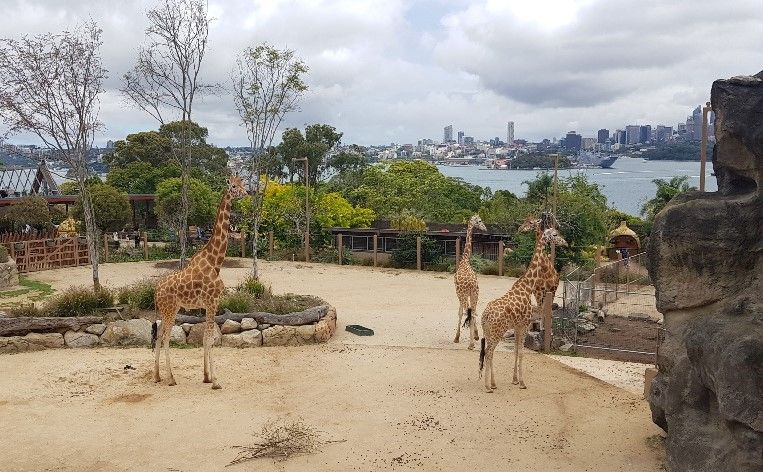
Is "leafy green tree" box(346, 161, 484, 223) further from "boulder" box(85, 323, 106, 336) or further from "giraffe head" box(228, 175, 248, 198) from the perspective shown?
"giraffe head" box(228, 175, 248, 198)

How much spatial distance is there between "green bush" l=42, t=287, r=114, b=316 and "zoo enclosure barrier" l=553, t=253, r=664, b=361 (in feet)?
34.4

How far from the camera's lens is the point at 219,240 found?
12055 mm

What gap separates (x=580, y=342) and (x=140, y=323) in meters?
9.76

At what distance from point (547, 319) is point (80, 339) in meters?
9.96

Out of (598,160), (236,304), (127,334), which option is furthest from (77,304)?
(598,160)

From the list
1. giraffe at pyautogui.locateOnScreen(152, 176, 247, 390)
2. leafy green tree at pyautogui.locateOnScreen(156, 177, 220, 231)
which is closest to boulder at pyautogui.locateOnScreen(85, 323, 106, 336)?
giraffe at pyautogui.locateOnScreen(152, 176, 247, 390)

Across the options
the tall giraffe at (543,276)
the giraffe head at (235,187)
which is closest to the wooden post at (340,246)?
the tall giraffe at (543,276)

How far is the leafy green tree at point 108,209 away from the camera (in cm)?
3075

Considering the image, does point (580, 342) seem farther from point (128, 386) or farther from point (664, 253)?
point (128, 386)

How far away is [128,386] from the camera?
1138cm

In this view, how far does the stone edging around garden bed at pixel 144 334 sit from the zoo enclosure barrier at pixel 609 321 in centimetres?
Answer: 582

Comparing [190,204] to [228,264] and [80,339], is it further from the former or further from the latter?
[80,339]

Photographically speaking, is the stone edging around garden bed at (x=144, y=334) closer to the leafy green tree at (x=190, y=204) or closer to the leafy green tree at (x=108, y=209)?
the leafy green tree at (x=190, y=204)

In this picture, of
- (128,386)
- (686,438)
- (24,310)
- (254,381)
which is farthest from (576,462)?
(24,310)
